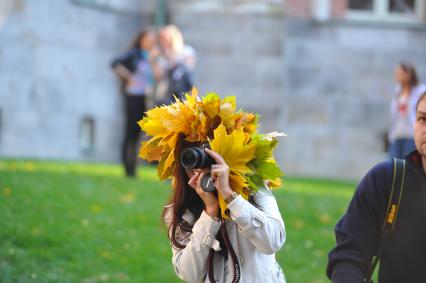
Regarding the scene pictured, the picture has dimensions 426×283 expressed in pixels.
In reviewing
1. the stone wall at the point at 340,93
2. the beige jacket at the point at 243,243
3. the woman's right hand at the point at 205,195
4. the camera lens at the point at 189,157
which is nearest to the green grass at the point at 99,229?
the beige jacket at the point at 243,243

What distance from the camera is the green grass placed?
888cm

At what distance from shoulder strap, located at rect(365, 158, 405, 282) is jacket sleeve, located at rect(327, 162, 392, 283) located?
2cm

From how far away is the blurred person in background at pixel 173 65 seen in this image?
43.2ft

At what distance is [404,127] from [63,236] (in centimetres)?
616

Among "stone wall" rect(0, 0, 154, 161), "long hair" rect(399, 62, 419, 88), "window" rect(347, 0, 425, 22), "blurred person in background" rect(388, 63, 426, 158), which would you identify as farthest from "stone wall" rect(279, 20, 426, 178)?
"long hair" rect(399, 62, 419, 88)

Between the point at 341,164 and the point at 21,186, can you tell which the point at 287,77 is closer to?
the point at 341,164

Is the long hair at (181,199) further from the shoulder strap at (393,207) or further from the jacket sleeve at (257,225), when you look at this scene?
the shoulder strap at (393,207)

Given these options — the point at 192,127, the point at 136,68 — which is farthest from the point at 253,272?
the point at 136,68

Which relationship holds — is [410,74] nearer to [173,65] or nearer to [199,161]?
[173,65]

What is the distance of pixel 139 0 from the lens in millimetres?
21375

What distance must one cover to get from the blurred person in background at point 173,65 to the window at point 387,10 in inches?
339

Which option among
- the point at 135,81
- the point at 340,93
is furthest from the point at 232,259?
the point at 340,93

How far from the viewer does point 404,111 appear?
47.2 ft

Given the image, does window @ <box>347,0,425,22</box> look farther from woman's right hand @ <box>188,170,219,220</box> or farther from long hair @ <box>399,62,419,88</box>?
woman's right hand @ <box>188,170,219,220</box>
